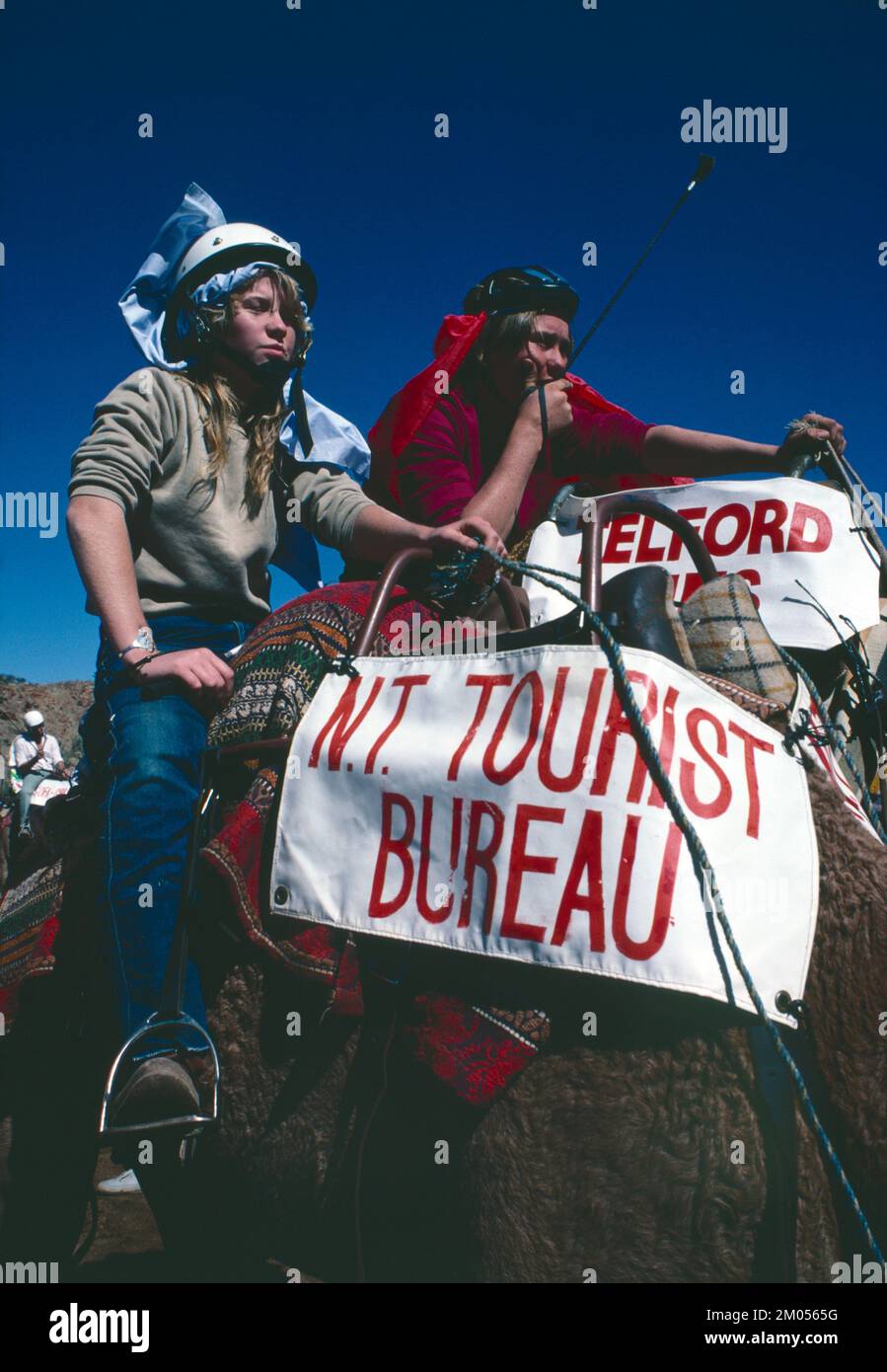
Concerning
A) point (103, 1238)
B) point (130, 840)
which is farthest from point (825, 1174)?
point (103, 1238)

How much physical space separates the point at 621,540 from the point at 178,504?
1.70 m

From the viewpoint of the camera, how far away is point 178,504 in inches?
105

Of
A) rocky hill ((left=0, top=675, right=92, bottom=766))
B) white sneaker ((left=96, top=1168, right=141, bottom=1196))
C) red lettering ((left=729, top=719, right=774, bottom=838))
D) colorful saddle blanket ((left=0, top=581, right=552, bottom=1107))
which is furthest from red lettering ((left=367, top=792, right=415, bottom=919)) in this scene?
rocky hill ((left=0, top=675, right=92, bottom=766))

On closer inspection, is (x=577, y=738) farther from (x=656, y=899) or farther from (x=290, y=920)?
(x=290, y=920)

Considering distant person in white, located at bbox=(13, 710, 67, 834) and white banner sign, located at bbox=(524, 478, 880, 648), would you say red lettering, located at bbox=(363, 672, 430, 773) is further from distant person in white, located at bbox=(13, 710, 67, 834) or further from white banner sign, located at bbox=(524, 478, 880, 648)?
distant person in white, located at bbox=(13, 710, 67, 834)

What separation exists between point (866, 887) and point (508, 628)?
41.2 inches

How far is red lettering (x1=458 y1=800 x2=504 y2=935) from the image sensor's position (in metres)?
1.74

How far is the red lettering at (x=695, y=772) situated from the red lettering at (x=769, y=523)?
1.82 m

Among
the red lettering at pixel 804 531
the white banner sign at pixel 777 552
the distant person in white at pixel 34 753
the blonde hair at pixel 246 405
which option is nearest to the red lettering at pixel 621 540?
the white banner sign at pixel 777 552

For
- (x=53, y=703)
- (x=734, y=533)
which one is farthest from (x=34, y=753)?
(x=53, y=703)

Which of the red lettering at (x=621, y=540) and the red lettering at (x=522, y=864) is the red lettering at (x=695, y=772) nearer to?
the red lettering at (x=522, y=864)
